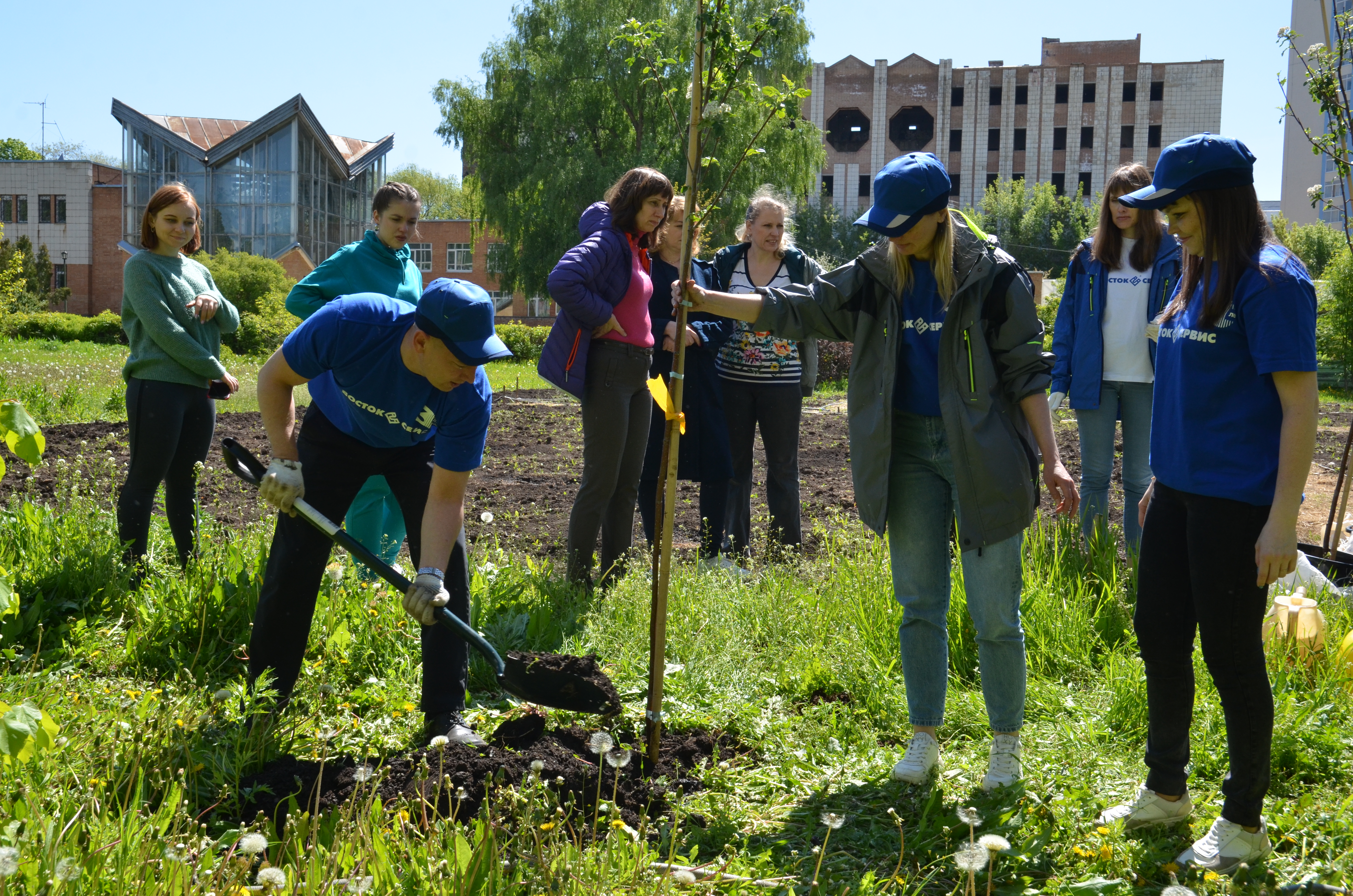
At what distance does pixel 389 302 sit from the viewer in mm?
3178

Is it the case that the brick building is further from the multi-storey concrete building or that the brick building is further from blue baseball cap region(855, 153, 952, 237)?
blue baseball cap region(855, 153, 952, 237)

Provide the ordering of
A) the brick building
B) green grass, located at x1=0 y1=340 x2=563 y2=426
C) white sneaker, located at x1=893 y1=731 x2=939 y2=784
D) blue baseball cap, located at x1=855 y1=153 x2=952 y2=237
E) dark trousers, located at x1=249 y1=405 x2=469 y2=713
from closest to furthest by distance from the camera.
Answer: blue baseball cap, located at x1=855 y1=153 x2=952 y2=237
white sneaker, located at x1=893 y1=731 x2=939 y2=784
dark trousers, located at x1=249 y1=405 x2=469 y2=713
green grass, located at x1=0 y1=340 x2=563 y2=426
the brick building

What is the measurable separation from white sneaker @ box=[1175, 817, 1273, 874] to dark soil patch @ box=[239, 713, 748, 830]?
4.28ft

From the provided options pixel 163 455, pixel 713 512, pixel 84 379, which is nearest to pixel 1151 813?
pixel 713 512

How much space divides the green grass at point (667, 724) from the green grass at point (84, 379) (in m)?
0.98

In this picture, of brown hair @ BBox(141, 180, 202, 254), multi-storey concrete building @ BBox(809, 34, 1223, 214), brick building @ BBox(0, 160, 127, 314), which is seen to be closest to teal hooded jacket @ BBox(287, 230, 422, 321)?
brown hair @ BBox(141, 180, 202, 254)

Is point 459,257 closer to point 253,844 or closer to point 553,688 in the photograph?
point 553,688

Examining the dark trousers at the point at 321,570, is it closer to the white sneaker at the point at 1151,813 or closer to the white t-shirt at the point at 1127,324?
the white sneaker at the point at 1151,813

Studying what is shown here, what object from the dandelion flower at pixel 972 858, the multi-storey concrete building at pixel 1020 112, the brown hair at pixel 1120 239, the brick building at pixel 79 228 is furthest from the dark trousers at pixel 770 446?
the multi-storey concrete building at pixel 1020 112

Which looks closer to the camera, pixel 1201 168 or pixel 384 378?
pixel 1201 168

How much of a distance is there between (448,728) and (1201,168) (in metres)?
2.60

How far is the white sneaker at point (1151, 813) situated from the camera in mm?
2672

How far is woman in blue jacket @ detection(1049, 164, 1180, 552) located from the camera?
4.61m

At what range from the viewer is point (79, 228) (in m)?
46.3
